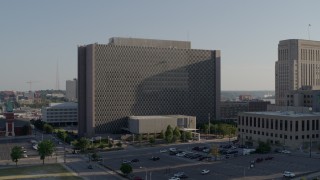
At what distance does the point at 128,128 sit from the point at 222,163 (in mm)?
57067

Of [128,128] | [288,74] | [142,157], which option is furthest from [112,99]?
[288,74]

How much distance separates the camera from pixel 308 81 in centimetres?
19412

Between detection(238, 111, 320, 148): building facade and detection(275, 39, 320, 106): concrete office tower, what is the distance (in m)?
74.8

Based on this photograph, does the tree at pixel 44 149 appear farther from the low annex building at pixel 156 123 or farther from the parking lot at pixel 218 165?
the low annex building at pixel 156 123

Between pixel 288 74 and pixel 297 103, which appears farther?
pixel 288 74

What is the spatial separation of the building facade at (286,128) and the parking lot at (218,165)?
36.2 feet

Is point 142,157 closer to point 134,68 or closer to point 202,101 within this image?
point 134,68

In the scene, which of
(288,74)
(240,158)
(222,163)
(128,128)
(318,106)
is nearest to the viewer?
(222,163)

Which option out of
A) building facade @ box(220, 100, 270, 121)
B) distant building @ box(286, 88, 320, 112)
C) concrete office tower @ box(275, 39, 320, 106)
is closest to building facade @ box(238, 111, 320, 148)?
distant building @ box(286, 88, 320, 112)

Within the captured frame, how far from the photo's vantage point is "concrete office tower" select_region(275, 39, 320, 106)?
188 meters

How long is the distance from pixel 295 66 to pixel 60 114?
10447cm

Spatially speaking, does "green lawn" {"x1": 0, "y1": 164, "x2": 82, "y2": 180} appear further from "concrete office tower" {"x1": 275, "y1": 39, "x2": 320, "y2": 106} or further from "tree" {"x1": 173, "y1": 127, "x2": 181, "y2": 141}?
"concrete office tower" {"x1": 275, "y1": 39, "x2": 320, "y2": 106}

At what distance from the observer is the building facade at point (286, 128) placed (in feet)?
342

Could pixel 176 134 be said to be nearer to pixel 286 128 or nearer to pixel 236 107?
pixel 286 128
